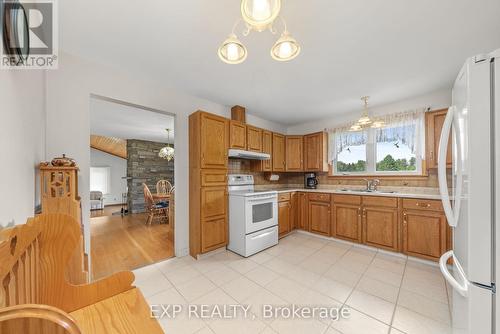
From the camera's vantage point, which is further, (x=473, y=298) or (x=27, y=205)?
(x=27, y=205)

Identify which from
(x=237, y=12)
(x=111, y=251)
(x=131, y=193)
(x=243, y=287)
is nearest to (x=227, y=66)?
(x=237, y=12)

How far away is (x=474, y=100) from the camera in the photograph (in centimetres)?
76

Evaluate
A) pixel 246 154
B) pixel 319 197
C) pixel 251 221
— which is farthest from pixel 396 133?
pixel 251 221

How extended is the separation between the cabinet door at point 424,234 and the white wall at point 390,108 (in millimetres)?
1611

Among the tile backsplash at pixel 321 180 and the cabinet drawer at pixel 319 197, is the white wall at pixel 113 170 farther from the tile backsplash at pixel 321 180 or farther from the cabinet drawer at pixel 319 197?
the cabinet drawer at pixel 319 197

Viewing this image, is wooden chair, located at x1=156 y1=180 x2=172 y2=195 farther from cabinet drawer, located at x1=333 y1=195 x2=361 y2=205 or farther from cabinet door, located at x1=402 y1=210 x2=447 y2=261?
cabinet door, located at x1=402 y1=210 x2=447 y2=261

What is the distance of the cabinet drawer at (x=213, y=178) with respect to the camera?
2.60m

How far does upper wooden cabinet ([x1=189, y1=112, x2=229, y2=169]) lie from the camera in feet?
8.42

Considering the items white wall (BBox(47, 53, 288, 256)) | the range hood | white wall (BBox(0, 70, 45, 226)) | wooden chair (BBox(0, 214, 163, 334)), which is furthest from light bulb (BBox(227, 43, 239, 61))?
the range hood

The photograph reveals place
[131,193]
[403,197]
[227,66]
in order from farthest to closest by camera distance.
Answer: [131,193] < [403,197] < [227,66]

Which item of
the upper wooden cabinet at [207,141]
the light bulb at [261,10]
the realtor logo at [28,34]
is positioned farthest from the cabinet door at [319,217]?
the realtor logo at [28,34]

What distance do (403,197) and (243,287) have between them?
2.36 metres

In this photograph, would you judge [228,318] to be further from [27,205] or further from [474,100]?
[474,100]

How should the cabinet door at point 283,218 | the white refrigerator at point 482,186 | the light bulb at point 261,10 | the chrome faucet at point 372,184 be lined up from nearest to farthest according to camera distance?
1. the white refrigerator at point 482,186
2. the light bulb at point 261,10
3. the chrome faucet at point 372,184
4. the cabinet door at point 283,218
